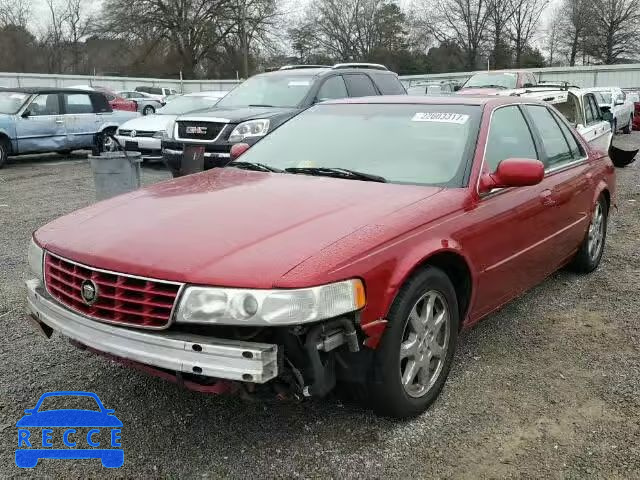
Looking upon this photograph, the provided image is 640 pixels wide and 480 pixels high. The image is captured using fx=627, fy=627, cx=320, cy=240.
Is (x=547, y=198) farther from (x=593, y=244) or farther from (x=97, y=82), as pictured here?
(x=97, y=82)

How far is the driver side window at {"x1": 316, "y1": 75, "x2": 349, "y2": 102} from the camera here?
969cm

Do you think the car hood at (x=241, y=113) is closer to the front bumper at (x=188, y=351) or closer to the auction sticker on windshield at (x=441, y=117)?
the auction sticker on windshield at (x=441, y=117)

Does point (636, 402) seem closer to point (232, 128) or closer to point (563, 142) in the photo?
point (563, 142)

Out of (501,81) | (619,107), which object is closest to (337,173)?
(501,81)

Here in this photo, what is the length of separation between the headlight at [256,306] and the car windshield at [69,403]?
1.09m

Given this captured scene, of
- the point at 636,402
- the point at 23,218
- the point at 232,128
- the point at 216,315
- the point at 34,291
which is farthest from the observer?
the point at 232,128

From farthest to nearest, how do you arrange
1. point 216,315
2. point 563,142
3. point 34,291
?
point 563,142, point 34,291, point 216,315

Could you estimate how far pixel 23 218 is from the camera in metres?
7.74

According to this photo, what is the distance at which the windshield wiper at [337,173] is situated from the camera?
348 cm

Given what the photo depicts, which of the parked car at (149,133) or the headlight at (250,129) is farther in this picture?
the parked car at (149,133)

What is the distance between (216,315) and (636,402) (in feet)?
7.32

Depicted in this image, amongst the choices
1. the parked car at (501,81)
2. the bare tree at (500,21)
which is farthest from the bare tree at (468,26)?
the parked car at (501,81)

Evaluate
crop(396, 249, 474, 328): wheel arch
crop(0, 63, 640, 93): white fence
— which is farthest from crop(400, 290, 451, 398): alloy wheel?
crop(0, 63, 640, 93): white fence

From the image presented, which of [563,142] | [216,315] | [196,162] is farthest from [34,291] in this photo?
[196,162]
